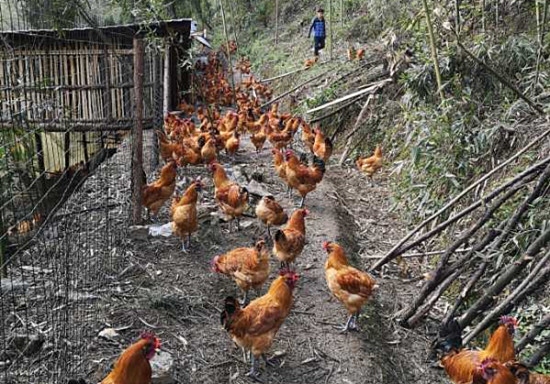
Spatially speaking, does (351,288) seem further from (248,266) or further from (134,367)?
(134,367)

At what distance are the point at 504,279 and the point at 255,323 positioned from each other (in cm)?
217

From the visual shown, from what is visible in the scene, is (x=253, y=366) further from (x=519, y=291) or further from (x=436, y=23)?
(x=436, y=23)

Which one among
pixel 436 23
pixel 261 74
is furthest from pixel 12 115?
pixel 261 74

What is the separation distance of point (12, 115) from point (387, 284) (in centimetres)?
453

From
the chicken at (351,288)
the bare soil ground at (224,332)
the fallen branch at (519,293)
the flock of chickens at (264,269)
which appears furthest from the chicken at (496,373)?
the chicken at (351,288)

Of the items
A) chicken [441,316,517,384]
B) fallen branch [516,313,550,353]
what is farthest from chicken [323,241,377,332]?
fallen branch [516,313,550,353]

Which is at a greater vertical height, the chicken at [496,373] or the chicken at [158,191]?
the chicken at [158,191]

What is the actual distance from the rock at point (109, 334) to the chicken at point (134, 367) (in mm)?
975

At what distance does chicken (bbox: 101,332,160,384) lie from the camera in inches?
133

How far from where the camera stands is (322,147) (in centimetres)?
1011

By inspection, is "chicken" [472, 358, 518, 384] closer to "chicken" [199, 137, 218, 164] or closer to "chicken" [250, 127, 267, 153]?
"chicken" [199, 137, 218, 164]

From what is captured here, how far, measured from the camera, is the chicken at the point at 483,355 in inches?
158

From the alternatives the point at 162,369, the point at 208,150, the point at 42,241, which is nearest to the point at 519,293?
the point at 162,369

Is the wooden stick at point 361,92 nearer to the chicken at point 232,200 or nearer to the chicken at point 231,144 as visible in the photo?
the chicken at point 231,144
